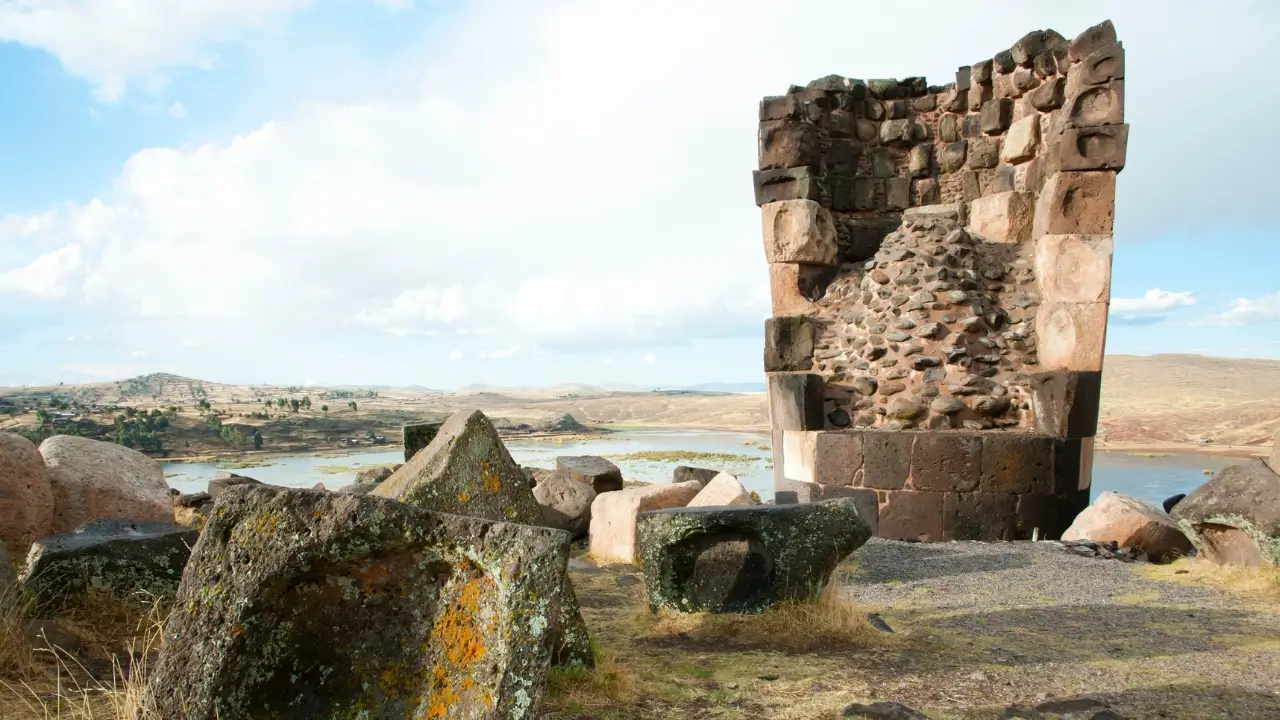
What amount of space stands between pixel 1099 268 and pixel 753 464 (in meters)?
11.0

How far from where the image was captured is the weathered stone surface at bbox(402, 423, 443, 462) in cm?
535

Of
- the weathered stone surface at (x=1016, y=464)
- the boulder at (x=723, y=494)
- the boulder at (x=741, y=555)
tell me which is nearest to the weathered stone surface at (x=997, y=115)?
the weathered stone surface at (x=1016, y=464)

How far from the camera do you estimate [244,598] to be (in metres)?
2.72

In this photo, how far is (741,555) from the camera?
5168 mm

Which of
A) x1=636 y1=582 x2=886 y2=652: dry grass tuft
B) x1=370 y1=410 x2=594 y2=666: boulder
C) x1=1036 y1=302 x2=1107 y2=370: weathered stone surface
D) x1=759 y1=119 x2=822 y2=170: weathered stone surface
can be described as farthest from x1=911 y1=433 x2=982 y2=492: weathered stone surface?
x1=370 y1=410 x2=594 y2=666: boulder

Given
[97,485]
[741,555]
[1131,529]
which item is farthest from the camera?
[1131,529]

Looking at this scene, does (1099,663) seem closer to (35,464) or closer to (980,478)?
(980,478)

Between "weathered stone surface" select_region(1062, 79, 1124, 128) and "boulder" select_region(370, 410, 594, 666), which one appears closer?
"boulder" select_region(370, 410, 594, 666)

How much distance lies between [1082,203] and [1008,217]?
0.85m

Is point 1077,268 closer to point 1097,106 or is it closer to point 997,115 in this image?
point 1097,106

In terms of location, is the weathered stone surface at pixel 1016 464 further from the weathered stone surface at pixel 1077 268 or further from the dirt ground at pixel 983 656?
the dirt ground at pixel 983 656

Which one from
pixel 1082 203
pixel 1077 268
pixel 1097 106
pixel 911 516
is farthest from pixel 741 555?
pixel 1097 106

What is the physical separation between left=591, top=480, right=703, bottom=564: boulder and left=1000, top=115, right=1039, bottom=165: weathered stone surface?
203 inches

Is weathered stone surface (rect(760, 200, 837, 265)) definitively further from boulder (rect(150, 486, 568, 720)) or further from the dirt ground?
boulder (rect(150, 486, 568, 720))
